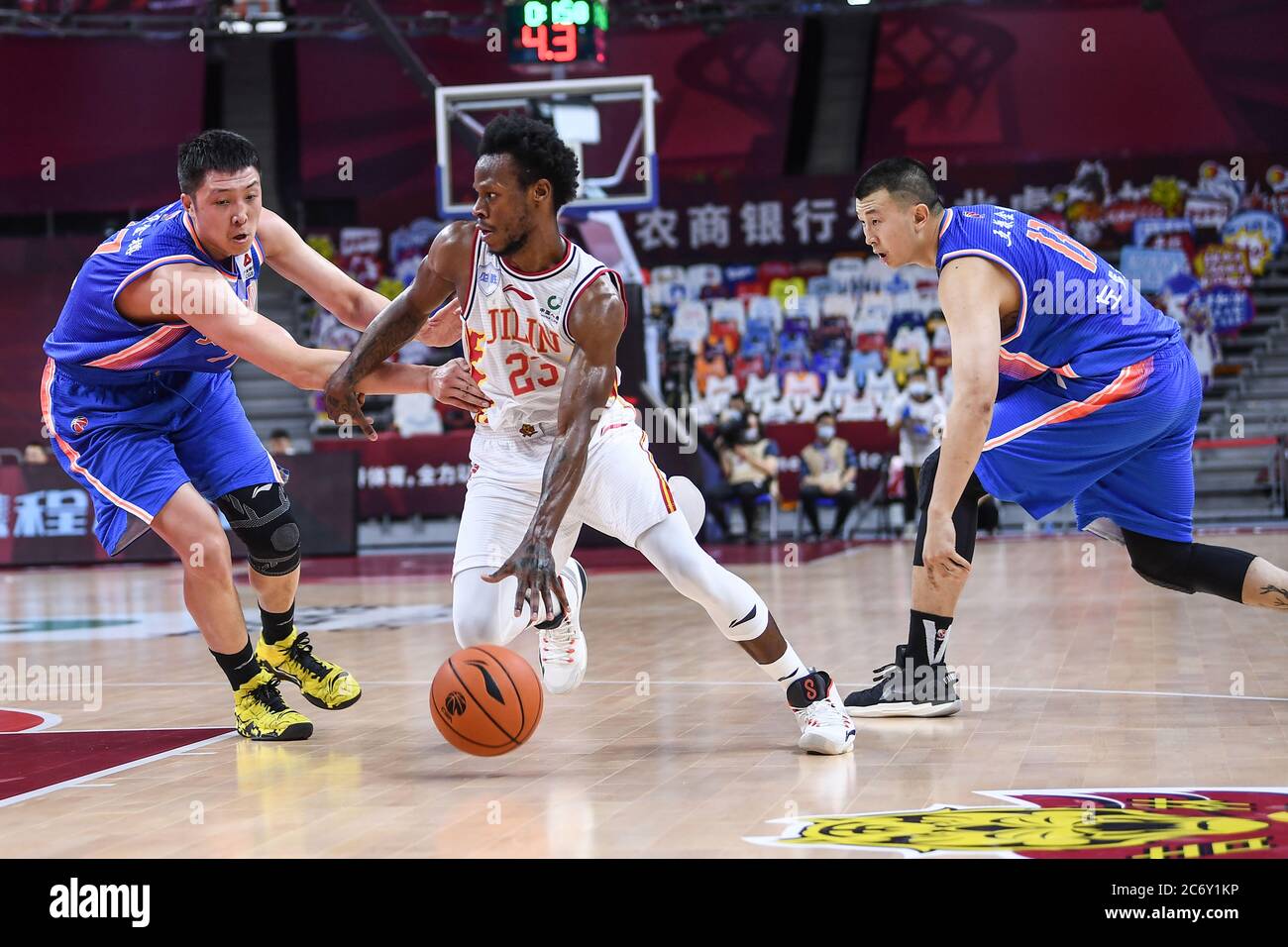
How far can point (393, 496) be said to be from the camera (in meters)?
18.1

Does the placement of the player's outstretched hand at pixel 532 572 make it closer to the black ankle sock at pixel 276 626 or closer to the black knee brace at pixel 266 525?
the black knee brace at pixel 266 525

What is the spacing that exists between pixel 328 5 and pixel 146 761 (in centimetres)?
1883

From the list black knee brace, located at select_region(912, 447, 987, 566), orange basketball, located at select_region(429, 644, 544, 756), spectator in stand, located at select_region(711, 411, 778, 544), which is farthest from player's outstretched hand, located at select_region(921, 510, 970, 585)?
spectator in stand, located at select_region(711, 411, 778, 544)

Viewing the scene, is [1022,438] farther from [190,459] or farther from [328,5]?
[328,5]

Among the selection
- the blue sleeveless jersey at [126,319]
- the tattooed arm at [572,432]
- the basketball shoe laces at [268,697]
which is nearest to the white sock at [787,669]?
the tattooed arm at [572,432]

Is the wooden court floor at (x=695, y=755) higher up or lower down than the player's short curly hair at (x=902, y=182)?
lower down

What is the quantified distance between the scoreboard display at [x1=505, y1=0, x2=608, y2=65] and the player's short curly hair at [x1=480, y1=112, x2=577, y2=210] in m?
10.7

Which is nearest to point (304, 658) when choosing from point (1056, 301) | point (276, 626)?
point (276, 626)

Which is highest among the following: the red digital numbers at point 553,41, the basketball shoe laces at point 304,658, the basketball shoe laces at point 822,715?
the red digital numbers at point 553,41

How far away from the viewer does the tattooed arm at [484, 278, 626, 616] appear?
4270mm

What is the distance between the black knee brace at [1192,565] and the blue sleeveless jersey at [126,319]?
3457 millimetres

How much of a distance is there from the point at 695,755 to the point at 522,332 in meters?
1.52

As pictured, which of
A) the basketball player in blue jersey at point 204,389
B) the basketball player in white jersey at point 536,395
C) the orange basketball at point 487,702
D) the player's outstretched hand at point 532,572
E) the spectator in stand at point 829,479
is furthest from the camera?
the spectator in stand at point 829,479

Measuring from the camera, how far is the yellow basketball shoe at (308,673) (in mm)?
5680
